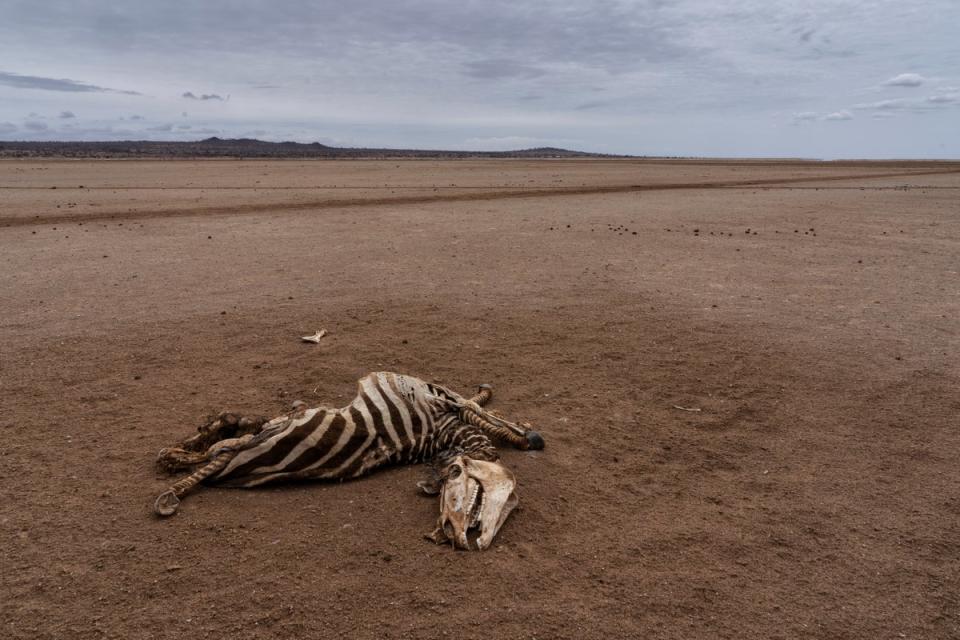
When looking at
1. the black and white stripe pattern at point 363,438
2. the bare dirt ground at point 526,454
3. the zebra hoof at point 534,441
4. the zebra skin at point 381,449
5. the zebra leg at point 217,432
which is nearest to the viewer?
the bare dirt ground at point 526,454

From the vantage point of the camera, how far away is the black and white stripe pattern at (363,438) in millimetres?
5105

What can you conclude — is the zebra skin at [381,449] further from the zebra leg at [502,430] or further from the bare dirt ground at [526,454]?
the bare dirt ground at [526,454]

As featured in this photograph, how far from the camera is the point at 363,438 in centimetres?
531

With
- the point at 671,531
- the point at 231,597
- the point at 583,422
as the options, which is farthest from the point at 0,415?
the point at 671,531

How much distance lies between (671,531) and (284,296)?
8.33m

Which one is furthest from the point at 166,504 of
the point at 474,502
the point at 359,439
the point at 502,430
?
the point at 502,430

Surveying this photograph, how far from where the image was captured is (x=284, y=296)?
1111 cm

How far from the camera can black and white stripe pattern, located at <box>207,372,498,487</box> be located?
5.11m

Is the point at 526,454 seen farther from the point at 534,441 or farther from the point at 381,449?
the point at 381,449

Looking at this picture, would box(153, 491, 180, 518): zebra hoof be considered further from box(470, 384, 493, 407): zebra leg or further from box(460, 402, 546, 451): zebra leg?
box(470, 384, 493, 407): zebra leg

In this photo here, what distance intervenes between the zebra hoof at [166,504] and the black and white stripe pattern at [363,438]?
1.13 feet

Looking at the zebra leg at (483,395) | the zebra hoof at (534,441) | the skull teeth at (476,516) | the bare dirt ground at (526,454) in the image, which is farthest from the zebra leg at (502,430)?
the skull teeth at (476,516)

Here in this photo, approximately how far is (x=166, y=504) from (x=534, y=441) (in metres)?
3.20

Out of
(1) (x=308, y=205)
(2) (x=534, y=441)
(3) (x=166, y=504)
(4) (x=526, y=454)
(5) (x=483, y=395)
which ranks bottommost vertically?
(3) (x=166, y=504)
